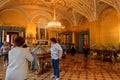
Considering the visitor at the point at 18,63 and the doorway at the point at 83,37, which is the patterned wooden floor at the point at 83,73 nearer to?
the visitor at the point at 18,63

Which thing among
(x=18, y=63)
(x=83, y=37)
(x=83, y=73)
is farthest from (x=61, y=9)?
(x=18, y=63)

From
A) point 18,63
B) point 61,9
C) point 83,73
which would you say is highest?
point 61,9

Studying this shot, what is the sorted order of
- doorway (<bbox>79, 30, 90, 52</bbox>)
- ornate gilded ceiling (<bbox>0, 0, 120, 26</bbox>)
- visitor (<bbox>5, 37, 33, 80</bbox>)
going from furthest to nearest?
doorway (<bbox>79, 30, 90, 52</bbox>) → ornate gilded ceiling (<bbox>0, 0, 120, 26</bbox>) → visitor (<bbox>5, 37, 33, 80</bbox>)

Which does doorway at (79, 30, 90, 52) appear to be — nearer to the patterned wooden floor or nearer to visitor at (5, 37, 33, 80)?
the patterned wooden floor

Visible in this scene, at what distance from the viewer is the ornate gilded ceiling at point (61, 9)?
656 inches

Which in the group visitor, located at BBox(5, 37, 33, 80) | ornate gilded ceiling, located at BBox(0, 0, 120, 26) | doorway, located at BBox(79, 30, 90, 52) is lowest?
visitor, located at BBox(5, 37, 33, 80)

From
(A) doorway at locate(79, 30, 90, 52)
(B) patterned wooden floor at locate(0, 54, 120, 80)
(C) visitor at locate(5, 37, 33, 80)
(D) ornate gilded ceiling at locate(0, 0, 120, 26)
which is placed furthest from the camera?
(A) doorway at locate(79, 30, 90, 52)

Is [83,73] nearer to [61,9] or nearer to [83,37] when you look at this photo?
[83,37]

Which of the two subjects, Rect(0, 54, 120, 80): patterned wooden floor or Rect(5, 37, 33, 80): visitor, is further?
Rect(0, 54, 120, 80): patterned wooden floor

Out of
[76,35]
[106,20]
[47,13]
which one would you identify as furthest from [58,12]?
[106,20]

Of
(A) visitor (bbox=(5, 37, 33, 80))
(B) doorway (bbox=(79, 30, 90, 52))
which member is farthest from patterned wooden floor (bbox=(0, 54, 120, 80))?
(B) doorway (bbox=(79, 30, 90, 52))

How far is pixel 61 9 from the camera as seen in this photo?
2053 cm

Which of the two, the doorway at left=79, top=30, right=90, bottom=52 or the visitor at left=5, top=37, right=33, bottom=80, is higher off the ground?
the doorway at left=79, top=30, right=90, bottom=52

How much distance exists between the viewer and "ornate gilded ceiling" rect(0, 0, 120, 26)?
16.7 meters
